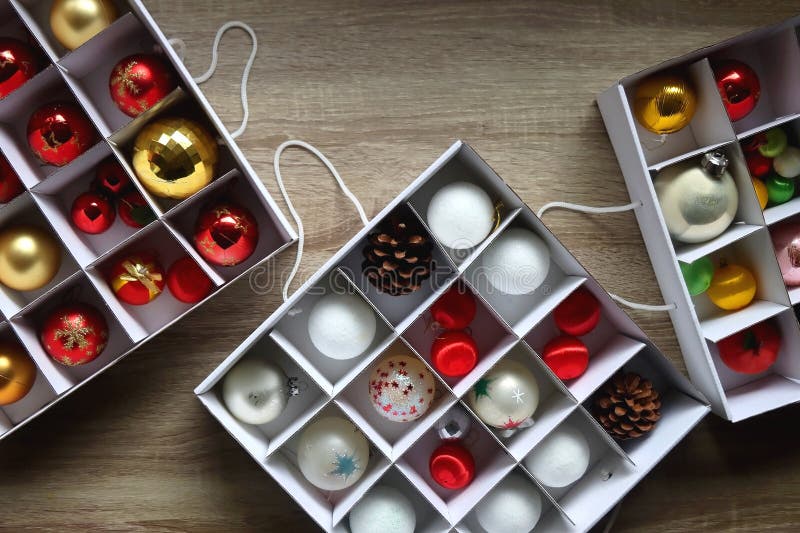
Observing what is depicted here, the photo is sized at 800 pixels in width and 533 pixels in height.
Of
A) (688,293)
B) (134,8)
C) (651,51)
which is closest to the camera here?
(134,8)

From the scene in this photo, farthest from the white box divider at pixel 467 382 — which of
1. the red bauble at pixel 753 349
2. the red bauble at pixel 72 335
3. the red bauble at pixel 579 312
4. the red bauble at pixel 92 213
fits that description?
the red bauble at pixel 92 213

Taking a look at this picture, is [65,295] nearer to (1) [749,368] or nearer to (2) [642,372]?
(2) [642,372]

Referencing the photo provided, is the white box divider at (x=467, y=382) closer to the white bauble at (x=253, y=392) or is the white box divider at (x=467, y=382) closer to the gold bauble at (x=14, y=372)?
the white bauble at (x=253, y=392)

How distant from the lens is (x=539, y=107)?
135 cm

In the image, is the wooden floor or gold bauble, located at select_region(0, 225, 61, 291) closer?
gold bauble, located at select_region(0, 225, 61, 291)

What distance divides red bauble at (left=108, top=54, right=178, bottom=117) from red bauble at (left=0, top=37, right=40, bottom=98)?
0.59ft

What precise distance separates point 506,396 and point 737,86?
828 millimetres

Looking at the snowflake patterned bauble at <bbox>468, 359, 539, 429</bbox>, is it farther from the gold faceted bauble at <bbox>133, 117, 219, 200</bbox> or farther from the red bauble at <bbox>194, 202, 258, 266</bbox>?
the gold faceted bauble at <bbox>133, 117, 219, 200</bbox>

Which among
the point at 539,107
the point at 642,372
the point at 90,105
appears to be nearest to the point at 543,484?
the point at 642,372

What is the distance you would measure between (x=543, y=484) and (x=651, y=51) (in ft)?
3.32

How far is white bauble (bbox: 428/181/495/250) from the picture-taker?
3.82ft

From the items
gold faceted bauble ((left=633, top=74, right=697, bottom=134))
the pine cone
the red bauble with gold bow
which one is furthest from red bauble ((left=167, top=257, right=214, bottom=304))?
gold faceted bauble ((left=633, top=74, right=697, bottom=134))

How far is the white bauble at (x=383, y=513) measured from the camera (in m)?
1.25

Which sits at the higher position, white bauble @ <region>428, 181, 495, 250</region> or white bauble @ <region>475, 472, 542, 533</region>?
white bauble @ <region>428, 181, 495, 250</region>
